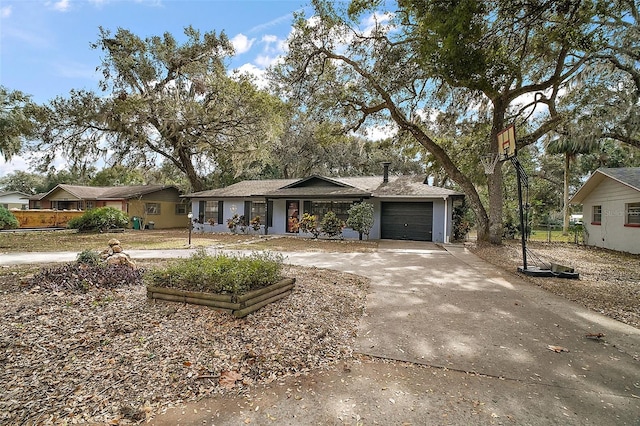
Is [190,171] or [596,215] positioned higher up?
[190,171]

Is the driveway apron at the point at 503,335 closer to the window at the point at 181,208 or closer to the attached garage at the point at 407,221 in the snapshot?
the attached garage at the point at 407,221

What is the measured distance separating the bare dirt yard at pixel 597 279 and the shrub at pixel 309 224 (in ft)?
22.7

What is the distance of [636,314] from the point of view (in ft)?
15.4

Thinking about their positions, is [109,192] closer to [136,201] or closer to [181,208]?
[136,201]

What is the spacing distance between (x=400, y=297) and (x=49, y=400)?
14.9 ft

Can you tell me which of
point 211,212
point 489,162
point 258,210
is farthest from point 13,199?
point 489,162

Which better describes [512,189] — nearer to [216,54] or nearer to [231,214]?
[231,214]

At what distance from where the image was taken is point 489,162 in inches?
508

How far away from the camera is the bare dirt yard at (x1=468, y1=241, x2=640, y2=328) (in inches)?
199

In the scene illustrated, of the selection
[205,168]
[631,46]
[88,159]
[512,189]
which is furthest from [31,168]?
[512,189]

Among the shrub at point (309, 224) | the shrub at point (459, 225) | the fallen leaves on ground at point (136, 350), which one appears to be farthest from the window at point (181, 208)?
the fallen leaves on ground at point (136, 350)

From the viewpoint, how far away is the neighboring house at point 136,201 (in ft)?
71.8

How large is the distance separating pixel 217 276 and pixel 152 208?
21.2m

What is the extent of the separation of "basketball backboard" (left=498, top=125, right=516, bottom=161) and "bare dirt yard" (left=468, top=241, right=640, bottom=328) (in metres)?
2.68
